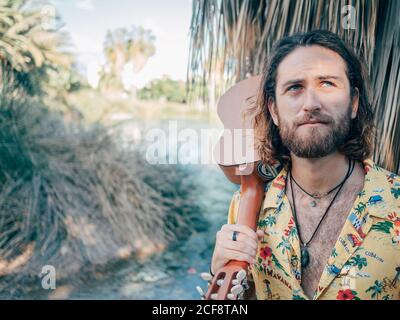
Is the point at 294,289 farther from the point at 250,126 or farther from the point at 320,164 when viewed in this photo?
the point at 250,126

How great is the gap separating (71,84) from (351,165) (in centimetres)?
375

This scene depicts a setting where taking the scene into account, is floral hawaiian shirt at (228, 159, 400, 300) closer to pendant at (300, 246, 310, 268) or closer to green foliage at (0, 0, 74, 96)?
pendant at (300, 246, 310, 268)

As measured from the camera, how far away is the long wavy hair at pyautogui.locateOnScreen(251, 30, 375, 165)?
54.1 inches

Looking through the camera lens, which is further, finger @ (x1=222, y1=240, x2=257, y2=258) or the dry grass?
the dry grass

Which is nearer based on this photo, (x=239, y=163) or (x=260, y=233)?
(x=260, y=233)

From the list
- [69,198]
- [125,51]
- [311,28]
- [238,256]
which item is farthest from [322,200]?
[125,51]

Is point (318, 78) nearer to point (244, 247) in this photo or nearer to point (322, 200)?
point (322, 200)

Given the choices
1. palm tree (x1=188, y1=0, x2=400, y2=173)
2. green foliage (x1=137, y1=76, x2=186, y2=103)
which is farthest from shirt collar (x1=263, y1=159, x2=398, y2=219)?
green foliage (x1=137, y1=76, x2=186, y2=103)

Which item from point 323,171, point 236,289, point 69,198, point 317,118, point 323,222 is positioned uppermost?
point 317,118

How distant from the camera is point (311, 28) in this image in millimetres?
1910

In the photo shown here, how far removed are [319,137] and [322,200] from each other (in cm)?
17

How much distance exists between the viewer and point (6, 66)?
161 inches

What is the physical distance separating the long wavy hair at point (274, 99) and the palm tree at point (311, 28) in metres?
0.39
